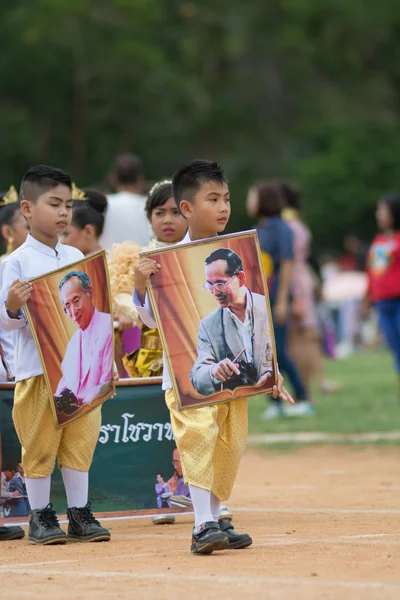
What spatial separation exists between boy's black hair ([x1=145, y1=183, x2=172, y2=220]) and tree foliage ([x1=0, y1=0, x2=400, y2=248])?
30.2 meters

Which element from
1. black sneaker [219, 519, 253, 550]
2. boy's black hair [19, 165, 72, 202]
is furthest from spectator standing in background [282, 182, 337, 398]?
black sneaker [219, 519, 253, 550]

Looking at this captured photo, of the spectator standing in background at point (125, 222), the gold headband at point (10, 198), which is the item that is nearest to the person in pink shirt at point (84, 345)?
the gold headband at point (10, 198)

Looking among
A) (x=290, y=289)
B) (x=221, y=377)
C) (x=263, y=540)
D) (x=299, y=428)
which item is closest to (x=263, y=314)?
(x=221, y=377)

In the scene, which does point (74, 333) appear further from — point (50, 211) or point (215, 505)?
point (215, 505)

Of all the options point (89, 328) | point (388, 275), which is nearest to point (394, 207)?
point (388, 275)

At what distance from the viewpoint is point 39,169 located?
23.5 ft

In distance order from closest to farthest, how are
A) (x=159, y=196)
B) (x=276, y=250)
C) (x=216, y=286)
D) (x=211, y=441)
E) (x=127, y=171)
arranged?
(x=211, y=441) → (x=216, y=286) → (x=159, y=196) → (x=127, y=171) → (x=276, y=250)

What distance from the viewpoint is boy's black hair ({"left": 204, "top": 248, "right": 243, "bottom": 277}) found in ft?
21.4

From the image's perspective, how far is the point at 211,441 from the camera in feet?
21.0

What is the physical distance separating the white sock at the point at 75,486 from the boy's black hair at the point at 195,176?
146cm

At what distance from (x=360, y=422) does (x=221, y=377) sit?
24.3 ft

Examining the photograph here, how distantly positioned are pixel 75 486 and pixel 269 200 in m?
6.74

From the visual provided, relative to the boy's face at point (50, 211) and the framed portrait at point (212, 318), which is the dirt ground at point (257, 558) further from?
the boy's face at point (50, 211)

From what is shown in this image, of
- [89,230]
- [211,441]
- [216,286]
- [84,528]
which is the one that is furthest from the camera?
[89,230]
